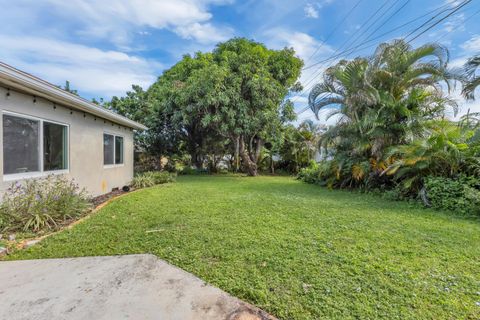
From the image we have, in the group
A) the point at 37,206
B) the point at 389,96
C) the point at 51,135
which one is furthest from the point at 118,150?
the point at 389,96

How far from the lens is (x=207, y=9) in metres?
10.2

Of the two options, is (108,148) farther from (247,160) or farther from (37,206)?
(247,160)

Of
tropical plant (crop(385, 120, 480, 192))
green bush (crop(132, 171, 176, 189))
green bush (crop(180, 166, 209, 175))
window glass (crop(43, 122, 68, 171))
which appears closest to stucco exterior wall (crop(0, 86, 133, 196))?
window glass (crop(43, 122, 68, 171))

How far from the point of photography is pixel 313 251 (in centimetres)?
315

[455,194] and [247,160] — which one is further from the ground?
[247,160]

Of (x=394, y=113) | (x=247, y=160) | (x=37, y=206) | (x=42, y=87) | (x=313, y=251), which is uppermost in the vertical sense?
(x=394, y=113)

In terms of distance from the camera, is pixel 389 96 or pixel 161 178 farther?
pixel 161 178

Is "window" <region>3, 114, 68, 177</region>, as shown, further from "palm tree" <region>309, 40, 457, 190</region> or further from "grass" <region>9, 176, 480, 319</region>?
"palm tree" <region>309, 40, 457, 190</region>

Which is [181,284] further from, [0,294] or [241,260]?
[0,294]

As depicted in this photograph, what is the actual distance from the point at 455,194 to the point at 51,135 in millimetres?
9121

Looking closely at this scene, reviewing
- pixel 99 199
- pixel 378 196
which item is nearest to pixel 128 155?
pixel 99 199

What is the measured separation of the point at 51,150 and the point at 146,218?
2.75 metres

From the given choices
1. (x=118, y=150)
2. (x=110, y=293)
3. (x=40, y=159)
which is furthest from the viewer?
(x=118, y=150)

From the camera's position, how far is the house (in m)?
4.26
